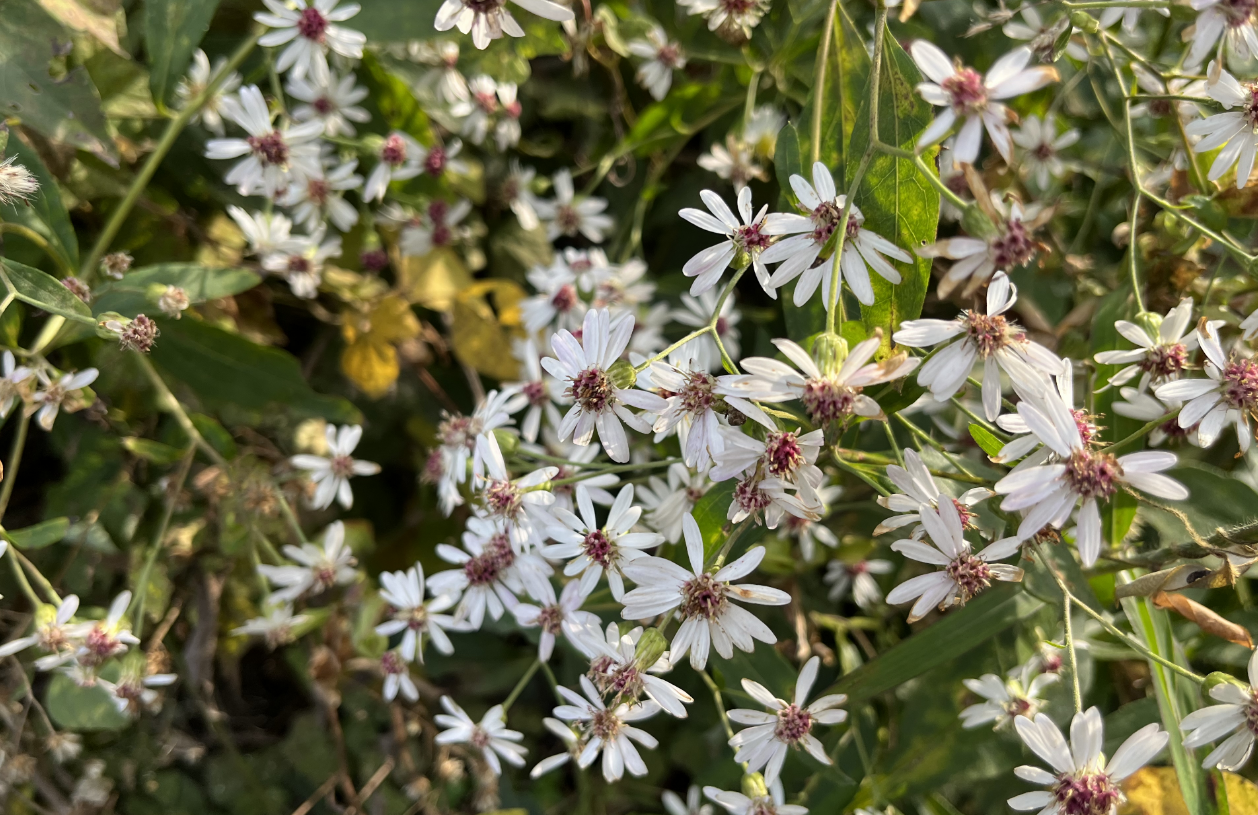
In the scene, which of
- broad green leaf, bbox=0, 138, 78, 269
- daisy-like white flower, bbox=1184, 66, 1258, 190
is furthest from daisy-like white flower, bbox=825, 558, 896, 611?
broad green leaf, bbox=0, 138, 78, 269

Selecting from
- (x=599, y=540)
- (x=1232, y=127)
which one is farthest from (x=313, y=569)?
(x=1232, y=127)

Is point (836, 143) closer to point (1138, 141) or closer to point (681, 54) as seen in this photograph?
point (681, 54)

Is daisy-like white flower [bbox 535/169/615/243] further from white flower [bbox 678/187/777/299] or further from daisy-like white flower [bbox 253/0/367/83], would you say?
white flower [bbox 678/187/777/299]

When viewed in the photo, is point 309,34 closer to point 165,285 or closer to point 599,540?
point 165,285

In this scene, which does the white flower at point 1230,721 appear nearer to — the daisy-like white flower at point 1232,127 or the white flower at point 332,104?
the daisy-like white flower at point 1232,127

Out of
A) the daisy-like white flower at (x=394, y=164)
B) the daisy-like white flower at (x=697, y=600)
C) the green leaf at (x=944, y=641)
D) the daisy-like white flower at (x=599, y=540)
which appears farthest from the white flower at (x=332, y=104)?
the green leaf at (x=944, y=641)
